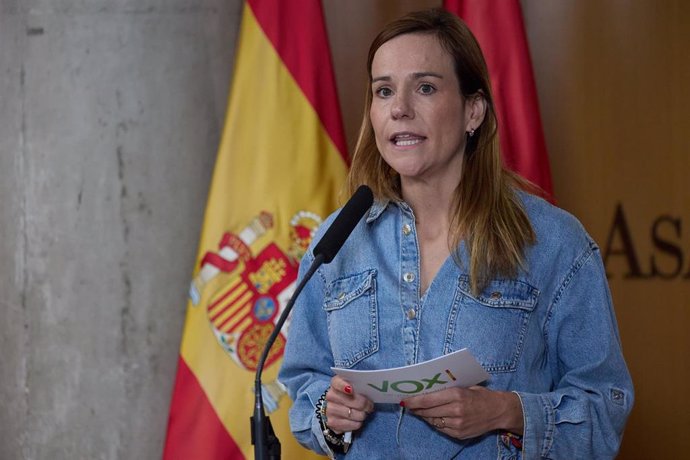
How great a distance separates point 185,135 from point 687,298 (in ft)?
5.37

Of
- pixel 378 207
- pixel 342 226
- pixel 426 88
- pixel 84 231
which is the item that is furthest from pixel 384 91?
pixel 84 231

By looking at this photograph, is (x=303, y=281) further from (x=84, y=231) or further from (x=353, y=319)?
(x=84, y=231)

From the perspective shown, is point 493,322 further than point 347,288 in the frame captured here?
No

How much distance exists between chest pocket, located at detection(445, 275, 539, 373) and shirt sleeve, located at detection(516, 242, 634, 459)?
2.3 inches

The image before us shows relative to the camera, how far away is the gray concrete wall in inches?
112

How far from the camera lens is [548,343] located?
5.59ft

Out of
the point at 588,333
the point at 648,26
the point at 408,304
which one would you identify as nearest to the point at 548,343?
the point at 588,333

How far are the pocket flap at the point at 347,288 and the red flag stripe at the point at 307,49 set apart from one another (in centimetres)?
97

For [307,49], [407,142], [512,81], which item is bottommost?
[407,142]

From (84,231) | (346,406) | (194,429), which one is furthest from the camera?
(84,231)

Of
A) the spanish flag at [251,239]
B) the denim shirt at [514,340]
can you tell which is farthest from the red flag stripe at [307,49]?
the denim shirt at [514,340]

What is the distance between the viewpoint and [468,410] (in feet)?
4.99

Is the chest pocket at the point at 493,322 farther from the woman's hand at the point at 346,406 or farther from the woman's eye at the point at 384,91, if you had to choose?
the woman's eye at the point at 384,91

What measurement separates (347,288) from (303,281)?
0.30 meters
